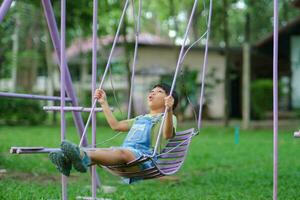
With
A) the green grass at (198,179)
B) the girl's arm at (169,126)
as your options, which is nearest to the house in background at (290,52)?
the green grass at (198,179)

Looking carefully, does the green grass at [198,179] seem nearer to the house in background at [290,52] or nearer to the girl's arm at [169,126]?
the girl's arm at [169,126]

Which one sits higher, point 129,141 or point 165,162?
point 129,141

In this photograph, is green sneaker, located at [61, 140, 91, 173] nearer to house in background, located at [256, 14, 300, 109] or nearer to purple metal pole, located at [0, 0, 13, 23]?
purple metal pole, located at [0, 0, 13, 23]

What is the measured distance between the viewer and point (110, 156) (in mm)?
3822

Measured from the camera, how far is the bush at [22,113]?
18531 millimetres

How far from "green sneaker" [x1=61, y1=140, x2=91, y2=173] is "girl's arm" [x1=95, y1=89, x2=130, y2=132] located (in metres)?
0.83

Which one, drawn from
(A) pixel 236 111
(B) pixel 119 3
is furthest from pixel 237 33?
(B) pixel 119 3

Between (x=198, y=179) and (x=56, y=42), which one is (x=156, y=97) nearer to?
(x=56, y=42)

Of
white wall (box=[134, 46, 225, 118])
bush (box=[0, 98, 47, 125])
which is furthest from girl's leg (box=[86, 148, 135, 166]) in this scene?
white wall (box=[134, 46, 225, 118])

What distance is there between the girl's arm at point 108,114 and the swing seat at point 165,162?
389 millimetres

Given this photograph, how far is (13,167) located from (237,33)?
40.1 metres

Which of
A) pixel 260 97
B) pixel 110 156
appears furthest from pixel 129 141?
pixel 260 97

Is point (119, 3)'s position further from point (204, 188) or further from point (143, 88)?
point (204, 188)

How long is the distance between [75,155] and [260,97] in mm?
19973
